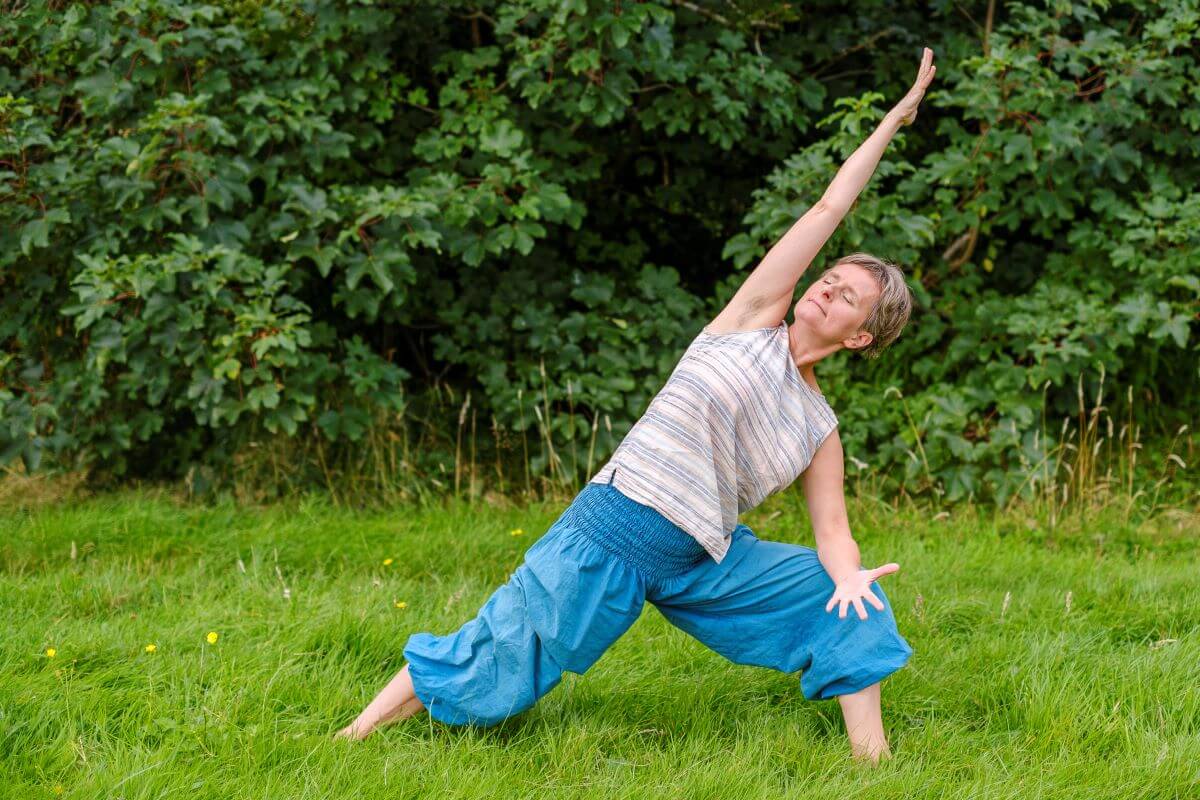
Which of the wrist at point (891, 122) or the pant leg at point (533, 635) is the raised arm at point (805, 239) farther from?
the pant leg at point (533, 635)

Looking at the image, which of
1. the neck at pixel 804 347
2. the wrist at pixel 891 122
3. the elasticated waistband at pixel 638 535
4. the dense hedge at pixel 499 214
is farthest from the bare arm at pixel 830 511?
the dense hedge at pixel 499 214

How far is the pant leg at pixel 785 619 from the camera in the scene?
104 inches

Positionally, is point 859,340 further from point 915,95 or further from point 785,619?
point 785,619

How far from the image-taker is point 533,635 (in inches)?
104

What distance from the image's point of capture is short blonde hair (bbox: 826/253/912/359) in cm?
262

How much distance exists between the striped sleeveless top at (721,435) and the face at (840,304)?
86 mm

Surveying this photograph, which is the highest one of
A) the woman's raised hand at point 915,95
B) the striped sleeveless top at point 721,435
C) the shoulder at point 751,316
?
the woman's raised hand at point 915,95

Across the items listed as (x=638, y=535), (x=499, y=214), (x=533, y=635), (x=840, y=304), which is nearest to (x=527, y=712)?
(x=533, y=635)

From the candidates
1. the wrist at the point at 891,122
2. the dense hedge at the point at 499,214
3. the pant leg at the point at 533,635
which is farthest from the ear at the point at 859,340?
the dense hedge at the point at 499,214

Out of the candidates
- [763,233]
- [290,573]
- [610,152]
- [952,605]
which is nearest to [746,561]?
[952,605]

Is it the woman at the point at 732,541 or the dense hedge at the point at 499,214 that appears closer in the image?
the woman at the point at 732,541

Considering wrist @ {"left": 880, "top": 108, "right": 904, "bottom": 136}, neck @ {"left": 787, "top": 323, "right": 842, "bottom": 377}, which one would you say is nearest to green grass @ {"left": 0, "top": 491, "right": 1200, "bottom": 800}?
neck @ {"left": 787, "top": 323, "right": 842, "bottom": 377}

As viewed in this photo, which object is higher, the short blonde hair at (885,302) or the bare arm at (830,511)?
the short blonde hair at (885,302)

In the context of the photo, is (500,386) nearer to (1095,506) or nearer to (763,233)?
(763,233)
